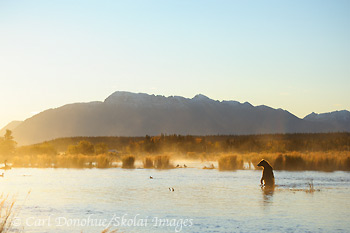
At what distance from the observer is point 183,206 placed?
22.2 m

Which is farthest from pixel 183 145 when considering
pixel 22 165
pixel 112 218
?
pixel 112 218

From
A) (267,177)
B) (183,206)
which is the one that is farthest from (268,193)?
(183,206)

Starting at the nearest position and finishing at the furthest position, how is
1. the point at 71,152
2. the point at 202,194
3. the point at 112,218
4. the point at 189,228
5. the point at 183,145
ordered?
the point at 189,228 → the point at 112,218 → the point at 202,194 → the point at 71,152 → the point at 183,145

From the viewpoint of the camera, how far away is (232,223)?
18031 mm

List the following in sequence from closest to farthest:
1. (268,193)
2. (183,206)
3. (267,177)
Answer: (183,206), (268,193), (267,177)

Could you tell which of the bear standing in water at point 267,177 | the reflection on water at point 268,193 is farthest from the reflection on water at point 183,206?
the bear standing in water at point 267,177

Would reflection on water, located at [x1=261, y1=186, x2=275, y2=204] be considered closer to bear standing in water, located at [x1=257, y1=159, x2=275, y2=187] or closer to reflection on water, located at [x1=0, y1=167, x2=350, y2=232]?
reflection on water, located at [x1=0, y1=167, x2=350, y2=232]

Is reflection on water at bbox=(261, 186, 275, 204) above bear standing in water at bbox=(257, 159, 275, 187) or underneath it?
underneath

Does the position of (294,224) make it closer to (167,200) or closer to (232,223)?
(232,223)

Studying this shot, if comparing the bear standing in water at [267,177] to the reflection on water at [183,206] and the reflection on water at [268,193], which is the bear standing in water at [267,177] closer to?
the reflection on water at [268,193]

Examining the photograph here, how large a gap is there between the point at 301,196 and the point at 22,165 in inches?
1442

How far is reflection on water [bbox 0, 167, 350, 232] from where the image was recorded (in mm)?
17672

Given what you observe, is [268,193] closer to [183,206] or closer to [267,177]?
[267,177]

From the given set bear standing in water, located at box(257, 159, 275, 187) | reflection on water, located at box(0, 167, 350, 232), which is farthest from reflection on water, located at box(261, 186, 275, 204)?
bear standing in water, located at box(257, 159, 275, 187)
